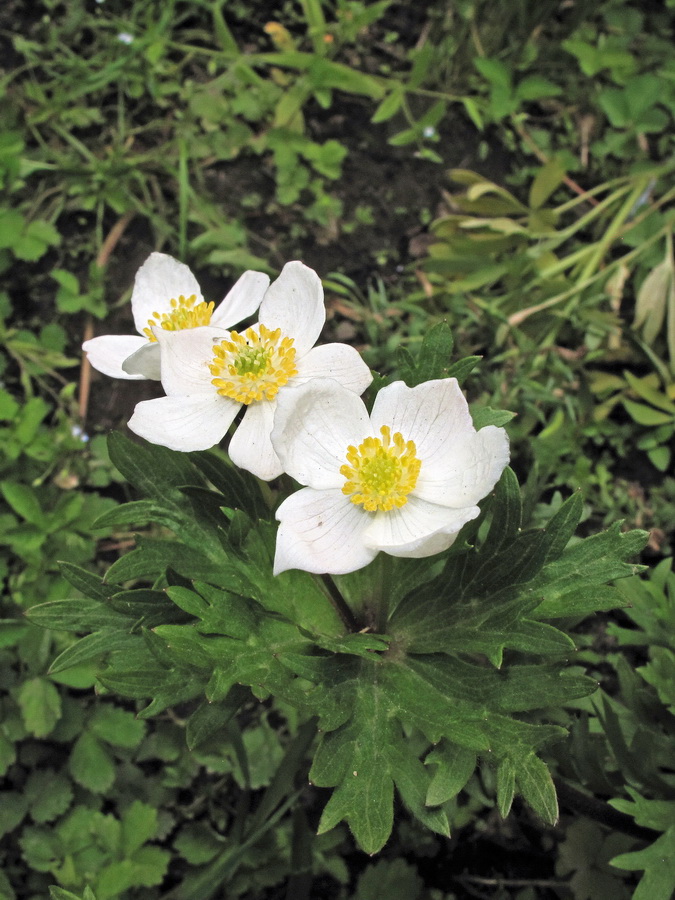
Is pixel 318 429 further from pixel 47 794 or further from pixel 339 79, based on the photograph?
pixel 339 79

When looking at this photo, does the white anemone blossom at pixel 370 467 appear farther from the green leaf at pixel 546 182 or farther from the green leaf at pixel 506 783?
the green leaf at pixel 546 182

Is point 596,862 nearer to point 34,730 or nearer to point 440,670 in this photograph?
point 440,670

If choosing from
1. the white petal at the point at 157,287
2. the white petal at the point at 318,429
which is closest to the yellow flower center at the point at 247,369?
the white petal at the point at 318,429

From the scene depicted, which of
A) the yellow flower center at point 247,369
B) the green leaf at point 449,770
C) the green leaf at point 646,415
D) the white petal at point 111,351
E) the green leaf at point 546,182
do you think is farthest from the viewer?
the green leaf at point 546,182

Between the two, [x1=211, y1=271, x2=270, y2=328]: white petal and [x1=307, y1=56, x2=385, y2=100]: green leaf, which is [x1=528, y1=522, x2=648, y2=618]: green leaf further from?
[x1=307, y1=56, x2=385, y2=100]: green leaf

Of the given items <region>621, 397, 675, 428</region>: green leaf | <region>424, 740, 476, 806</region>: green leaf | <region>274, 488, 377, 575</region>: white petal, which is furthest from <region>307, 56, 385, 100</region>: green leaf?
<region>424, 740, 476, 806</region>: green leaf

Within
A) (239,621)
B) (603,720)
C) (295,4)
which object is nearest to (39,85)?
(295,4)
